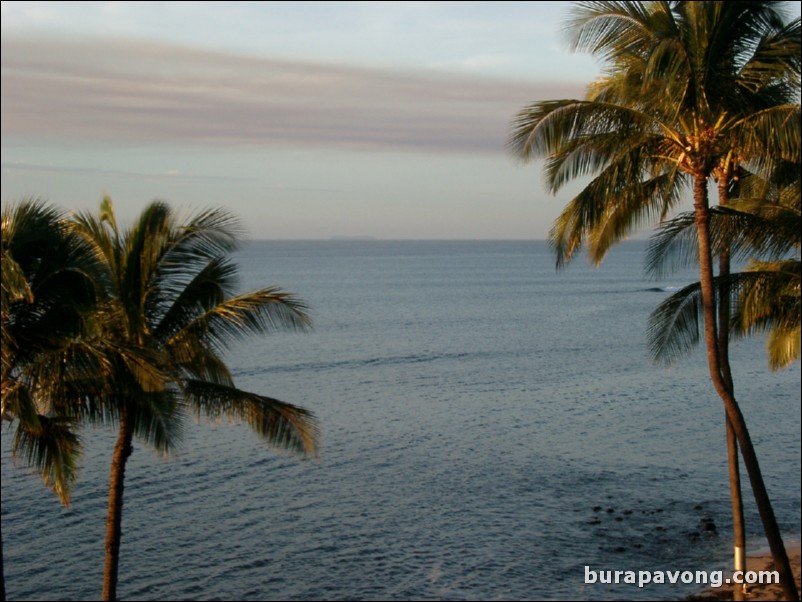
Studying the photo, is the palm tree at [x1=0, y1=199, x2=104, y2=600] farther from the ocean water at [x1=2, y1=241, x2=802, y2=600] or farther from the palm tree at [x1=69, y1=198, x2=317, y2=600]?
the ocean water at [x1=2, y1=241, x2=802, y2=600]

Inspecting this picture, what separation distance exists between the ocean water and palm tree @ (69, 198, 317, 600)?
1.09 m

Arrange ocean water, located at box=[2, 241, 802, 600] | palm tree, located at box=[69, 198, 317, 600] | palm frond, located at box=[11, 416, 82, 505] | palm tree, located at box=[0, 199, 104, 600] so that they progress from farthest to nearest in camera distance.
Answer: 1. ocean water, located at box=[2, 241, 802, 600]
2. palm tree, located at box=[69, 198, 317, 600]
3. palm frond, located at box=[11, 416, 82, 505]
4. palm tree, located at box=[0, 199, 104, 600]

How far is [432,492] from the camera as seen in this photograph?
102 feet

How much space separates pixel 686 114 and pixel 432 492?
65.3ft

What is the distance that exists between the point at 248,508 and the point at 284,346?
1548 inches

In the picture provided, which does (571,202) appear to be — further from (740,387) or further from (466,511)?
(740,387)

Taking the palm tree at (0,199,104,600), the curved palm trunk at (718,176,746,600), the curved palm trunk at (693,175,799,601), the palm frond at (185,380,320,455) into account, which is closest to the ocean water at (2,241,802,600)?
the palm frond at (185,380,320,455)

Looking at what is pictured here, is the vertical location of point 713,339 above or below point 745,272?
below

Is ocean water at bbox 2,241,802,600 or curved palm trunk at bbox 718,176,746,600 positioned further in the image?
ocean water at bbox 2,241,802,600

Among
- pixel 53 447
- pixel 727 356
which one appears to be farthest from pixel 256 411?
pixel 727 356

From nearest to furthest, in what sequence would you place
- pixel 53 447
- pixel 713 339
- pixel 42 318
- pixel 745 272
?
pixel 42 318
pixel 53 447
pixel 713 339
pixel 745 272

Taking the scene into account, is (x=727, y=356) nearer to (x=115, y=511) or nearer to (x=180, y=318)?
(x=180, y=318)

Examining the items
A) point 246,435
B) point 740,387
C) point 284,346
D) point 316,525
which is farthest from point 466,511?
point 284,346

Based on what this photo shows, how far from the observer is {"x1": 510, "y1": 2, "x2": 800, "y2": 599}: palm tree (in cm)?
1378
